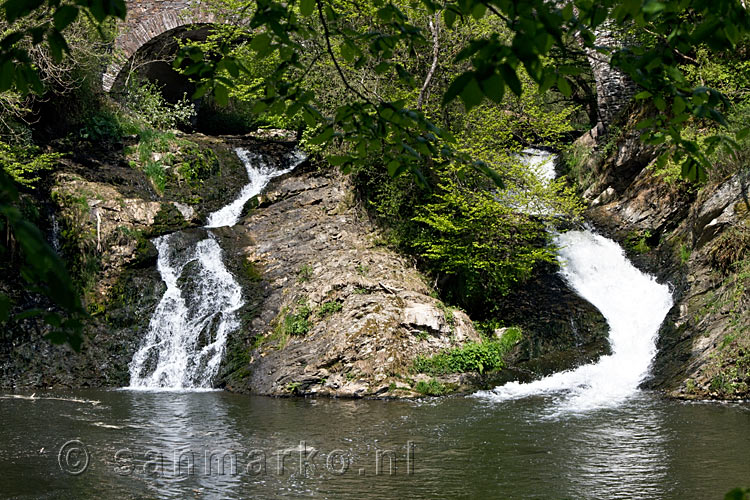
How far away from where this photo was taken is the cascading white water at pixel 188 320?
10953 millimetres

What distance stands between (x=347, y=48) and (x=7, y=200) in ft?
5.38

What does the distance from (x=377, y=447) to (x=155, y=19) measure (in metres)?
15.8

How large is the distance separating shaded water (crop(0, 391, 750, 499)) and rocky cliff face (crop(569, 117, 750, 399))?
845 millimetres

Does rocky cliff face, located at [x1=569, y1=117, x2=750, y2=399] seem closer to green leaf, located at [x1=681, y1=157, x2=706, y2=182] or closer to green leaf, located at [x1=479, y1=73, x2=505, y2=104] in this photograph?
green leaf, located at [x1=681, y1=157, x2=706, y2=182]

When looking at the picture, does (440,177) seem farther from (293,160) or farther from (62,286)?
(62,286)

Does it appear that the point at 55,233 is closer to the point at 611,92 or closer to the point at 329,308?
the point at 329,308

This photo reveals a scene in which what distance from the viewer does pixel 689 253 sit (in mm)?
12438

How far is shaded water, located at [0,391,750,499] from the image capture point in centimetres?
515

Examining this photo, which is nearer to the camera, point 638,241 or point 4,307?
point 4,307

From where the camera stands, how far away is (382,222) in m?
13.6

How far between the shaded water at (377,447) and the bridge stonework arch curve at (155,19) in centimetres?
1188

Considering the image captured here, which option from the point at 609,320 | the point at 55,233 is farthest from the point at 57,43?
the point at 55,233

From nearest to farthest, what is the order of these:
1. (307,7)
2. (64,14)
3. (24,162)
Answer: (64,14), (307,7), (24,162)

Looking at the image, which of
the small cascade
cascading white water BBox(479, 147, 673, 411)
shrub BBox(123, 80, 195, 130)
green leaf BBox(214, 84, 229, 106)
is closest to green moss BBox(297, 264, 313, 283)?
cascading white water BBox(479, 147, 673, 411)
